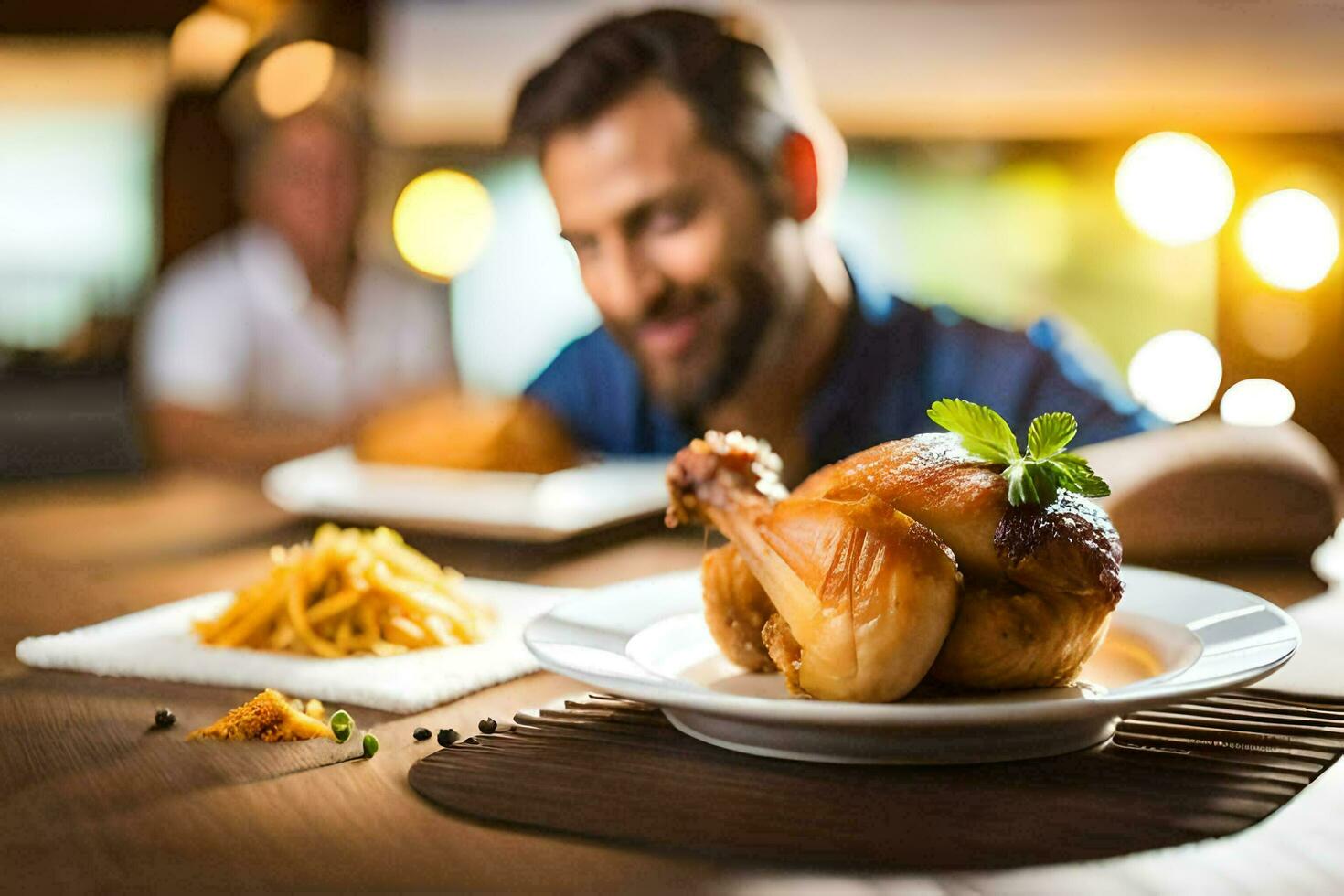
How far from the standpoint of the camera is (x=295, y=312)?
494cm

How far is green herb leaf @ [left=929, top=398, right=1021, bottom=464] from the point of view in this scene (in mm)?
968

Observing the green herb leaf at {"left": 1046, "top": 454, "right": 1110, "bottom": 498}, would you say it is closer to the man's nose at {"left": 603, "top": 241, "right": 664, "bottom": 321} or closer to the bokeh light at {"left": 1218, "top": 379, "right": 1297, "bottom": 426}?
the man's nose at {"left": 603, "top": 241, "right": 664, "bottom": 321}

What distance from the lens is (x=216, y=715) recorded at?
3.50 ft

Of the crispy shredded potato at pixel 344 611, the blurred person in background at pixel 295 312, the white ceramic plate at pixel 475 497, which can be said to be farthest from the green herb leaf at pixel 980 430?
the blurred person in background at pixel 295 312

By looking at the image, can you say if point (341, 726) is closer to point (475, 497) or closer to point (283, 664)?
point (283, 664)

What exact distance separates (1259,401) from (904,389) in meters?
2.80

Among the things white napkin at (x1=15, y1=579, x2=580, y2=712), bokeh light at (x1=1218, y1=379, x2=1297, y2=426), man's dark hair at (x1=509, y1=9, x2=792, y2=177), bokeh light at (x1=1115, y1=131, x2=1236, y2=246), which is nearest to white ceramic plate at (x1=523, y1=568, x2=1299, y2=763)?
white napkin at (x1=15, y1=579, x2=580, y2=712)

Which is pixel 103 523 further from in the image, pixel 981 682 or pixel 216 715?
pixel 981 682

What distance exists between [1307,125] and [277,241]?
14.7 feet

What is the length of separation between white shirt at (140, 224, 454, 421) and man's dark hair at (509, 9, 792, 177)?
1.56 meters

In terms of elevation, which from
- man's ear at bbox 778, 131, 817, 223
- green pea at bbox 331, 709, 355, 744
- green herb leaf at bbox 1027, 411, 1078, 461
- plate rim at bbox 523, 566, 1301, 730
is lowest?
green pea at bbox 331, 709, 355, 744

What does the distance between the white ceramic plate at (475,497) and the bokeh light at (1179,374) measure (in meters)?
4.14

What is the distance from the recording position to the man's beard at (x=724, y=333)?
374cm

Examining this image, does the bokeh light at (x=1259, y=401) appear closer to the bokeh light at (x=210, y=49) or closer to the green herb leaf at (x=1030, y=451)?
the bokeh light at (x=210, y=49)
